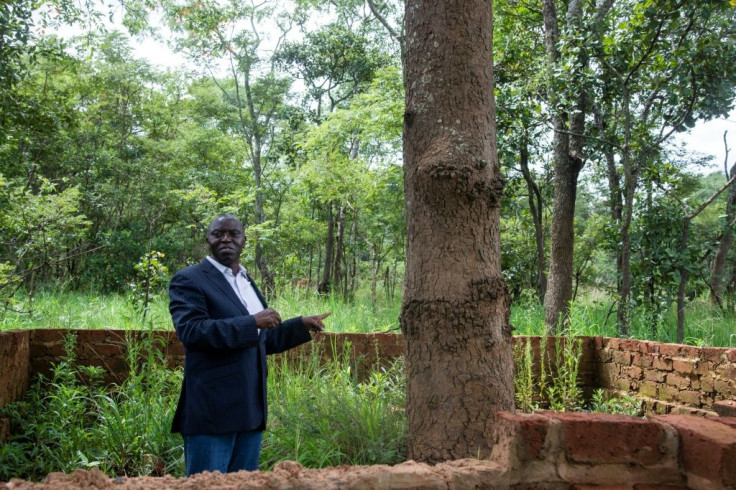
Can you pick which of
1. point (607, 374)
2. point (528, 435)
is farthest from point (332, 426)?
point (607, 374)

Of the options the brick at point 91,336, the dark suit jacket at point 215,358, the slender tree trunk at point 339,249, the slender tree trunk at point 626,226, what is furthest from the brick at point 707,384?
the slender tree trunk at point 339,249

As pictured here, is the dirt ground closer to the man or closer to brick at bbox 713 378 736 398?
the man

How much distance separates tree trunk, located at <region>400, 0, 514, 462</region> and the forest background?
3.54m

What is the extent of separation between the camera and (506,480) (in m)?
1.87

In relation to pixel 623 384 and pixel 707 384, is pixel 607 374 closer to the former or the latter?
pixel 623 384

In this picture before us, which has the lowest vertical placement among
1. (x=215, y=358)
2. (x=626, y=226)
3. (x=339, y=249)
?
(x=215, y=358)

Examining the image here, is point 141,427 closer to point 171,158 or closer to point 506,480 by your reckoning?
point 506,480

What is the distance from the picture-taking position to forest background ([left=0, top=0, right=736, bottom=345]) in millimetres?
6586

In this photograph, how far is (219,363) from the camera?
2.73 m

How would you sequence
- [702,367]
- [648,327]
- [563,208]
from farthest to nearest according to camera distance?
[563,208]
[648,327]
[702,367]

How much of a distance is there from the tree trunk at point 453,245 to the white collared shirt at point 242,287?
0.81m

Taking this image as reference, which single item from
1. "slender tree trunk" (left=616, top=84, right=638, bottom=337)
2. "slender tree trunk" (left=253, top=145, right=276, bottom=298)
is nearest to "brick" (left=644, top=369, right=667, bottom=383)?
"slender tree trunk" (left=616, top=84, right=638, bottom=337)

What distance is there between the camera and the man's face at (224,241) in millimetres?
2982

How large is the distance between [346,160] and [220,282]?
901 cm
